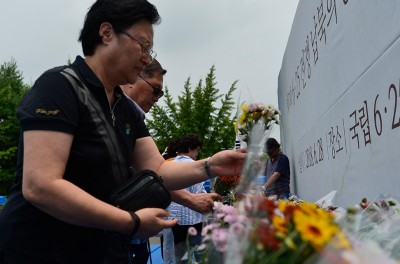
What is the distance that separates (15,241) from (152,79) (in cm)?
199

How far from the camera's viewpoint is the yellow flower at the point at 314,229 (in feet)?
2.18

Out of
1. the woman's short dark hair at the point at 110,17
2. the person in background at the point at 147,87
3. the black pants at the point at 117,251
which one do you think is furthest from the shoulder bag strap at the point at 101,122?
the person in background at the point at 147,87

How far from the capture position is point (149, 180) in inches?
66.9

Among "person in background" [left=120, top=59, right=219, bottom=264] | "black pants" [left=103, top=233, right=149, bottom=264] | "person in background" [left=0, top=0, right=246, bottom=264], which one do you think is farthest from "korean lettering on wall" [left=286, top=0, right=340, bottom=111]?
"black pants" [left=103, top=233, right=149, bottom=264]

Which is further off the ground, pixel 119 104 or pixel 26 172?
pixel 119 104

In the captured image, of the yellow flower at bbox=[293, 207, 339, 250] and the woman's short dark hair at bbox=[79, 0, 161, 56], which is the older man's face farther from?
the yellow flower at bbox=[293, 207, 339, 250]

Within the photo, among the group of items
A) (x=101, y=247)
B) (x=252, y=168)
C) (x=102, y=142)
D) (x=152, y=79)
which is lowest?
(x=101, y=247)

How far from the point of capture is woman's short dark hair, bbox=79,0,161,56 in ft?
6.05

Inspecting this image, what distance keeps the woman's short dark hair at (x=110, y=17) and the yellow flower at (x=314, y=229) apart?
1323 millimetres

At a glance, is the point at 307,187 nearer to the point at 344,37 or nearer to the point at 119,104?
the point at 344,37

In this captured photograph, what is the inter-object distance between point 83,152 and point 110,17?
1.83 feet

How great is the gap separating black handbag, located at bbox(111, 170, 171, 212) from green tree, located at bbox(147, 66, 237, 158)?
1379 centimetres

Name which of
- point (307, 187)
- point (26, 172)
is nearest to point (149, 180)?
point (26, 172)

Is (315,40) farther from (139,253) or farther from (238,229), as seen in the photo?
Result: (238,229)
